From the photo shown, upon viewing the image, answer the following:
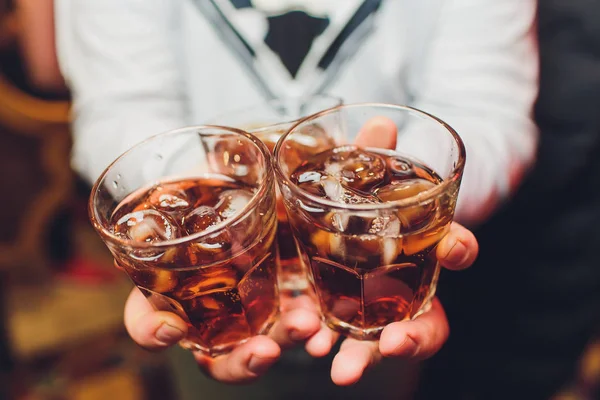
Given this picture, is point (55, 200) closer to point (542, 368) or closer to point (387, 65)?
point (387, 65)

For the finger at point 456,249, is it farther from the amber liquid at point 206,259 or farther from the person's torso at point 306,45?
the person's torso at point 306,45

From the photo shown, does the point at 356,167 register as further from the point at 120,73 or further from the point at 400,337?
the point at 120,73

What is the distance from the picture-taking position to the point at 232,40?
1.21 meters

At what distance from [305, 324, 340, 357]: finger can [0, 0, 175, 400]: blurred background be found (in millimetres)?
1443

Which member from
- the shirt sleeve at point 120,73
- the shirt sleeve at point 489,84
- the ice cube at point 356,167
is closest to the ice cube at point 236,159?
the ice cube at point 356,167

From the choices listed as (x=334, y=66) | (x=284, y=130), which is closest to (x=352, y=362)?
(x=284, y=130)

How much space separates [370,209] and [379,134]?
0.24 metres

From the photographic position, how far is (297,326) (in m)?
0.79

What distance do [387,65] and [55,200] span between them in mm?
1626

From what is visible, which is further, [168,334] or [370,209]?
[168,334]

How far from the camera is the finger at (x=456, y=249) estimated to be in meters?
0.74

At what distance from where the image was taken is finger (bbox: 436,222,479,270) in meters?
0.74

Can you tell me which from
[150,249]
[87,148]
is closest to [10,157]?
[87,148]

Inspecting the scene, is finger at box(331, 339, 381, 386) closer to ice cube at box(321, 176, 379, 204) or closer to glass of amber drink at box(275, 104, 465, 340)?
glass of amber drink at box(275, 104, 465, 340)
